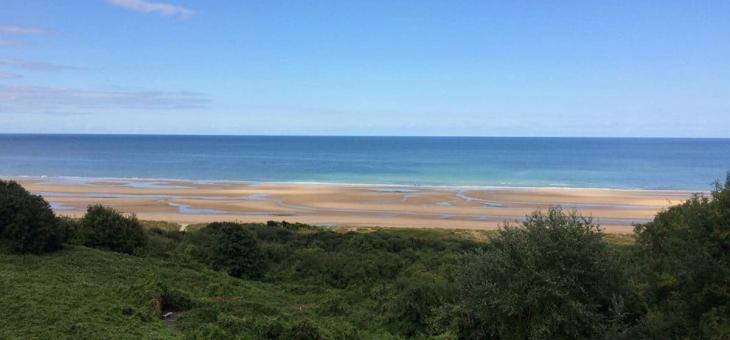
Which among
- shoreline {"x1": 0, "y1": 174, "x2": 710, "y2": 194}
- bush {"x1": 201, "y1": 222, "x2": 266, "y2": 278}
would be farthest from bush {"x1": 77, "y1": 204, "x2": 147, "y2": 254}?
shoreline {"x1": 0, "y1": 174, "x2": 710, "y2": 194}

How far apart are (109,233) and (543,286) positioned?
15.9m

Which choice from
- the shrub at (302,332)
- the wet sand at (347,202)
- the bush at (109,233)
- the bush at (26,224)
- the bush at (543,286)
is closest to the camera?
the shrub at (302,332)

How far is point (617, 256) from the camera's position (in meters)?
13.1

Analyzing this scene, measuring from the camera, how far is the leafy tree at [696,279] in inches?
405

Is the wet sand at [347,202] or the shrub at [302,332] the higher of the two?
the wet sand at [347,202]

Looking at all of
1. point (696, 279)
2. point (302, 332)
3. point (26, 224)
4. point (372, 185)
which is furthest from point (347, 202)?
point (696, 279)

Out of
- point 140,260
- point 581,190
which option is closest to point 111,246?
point 140,260

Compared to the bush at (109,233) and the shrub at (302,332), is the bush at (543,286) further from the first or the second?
the bush at (109,233)

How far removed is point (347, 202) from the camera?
1976 inches

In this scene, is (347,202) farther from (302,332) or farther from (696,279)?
(696,279)

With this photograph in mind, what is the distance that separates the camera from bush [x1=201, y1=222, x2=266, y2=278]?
20141 mm

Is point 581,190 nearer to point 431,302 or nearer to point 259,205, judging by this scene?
point 259,205

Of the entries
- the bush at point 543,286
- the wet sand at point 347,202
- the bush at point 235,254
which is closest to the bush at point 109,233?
the bush at point 235,254

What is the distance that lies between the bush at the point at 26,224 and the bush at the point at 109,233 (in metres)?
2.87
